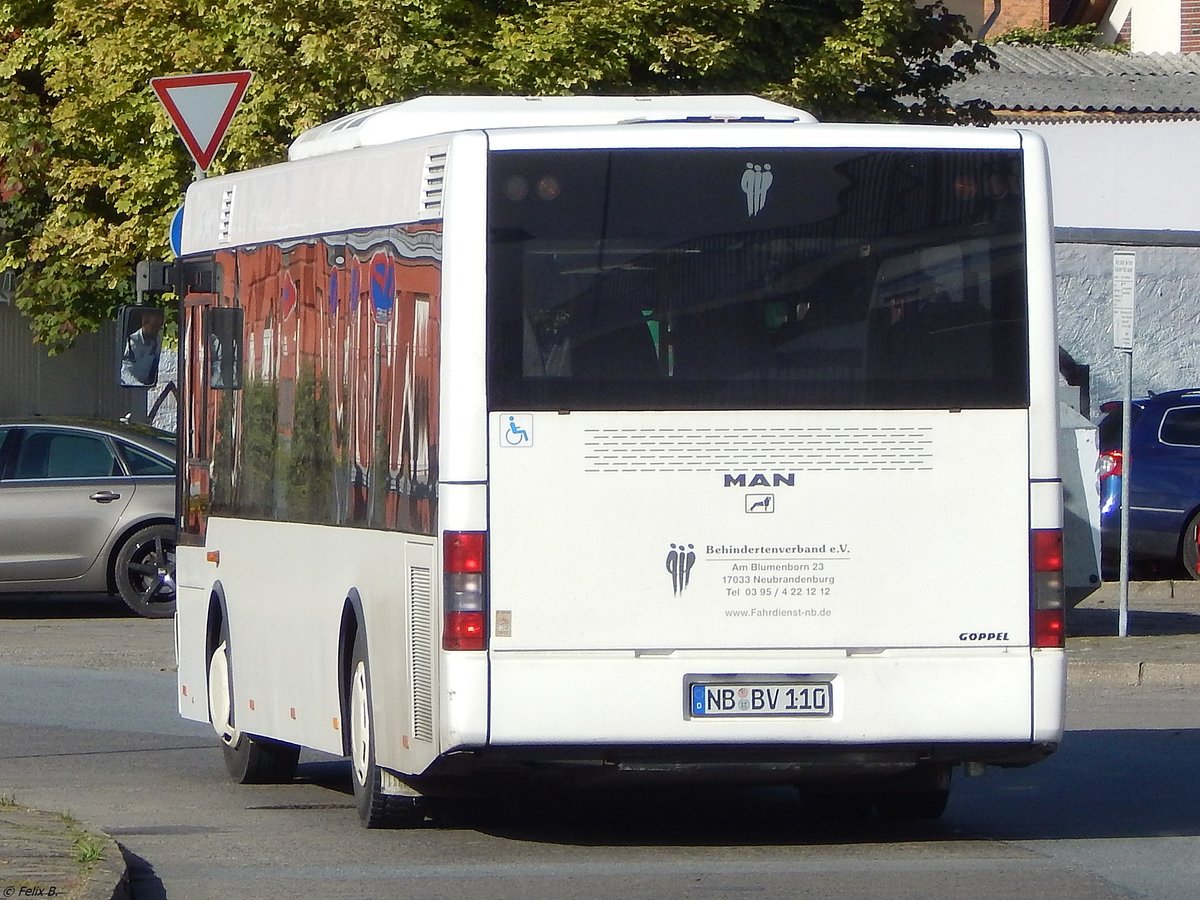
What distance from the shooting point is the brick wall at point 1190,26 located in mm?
46656

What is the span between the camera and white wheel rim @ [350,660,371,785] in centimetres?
902

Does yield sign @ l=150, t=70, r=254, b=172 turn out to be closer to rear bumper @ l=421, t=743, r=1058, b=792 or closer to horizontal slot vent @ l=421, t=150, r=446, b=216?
horizontal slot vent @ l=421, t=150, r=446, b=216

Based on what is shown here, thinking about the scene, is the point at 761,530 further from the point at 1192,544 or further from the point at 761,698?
the point at 1192,544

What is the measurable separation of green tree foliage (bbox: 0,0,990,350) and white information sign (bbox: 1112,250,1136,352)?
15.7 feet

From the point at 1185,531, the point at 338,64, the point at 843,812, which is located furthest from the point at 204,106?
the point at 1185,531

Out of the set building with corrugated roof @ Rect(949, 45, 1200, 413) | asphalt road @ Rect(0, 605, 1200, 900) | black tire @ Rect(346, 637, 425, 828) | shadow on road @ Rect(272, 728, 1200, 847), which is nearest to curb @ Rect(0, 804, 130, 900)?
asphalt road @ Rect(0, 605, 1200, 900)

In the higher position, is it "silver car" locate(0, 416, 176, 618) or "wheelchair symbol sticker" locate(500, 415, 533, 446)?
"wheelchair symbol sticker" locate(500, 415, 533, 446)

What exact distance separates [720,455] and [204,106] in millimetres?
7137

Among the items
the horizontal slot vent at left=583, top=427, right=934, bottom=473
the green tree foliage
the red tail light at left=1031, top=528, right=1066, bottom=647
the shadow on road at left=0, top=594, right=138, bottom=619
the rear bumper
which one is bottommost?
the shadow on road at left=0, top=594, right=138, bottom=619

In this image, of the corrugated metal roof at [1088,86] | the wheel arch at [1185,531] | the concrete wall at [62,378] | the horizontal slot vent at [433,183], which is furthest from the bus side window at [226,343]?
the corrugated metal roof at [1088,86]

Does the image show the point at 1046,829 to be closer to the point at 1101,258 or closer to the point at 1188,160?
the point at 1101,258

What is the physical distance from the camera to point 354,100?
19906mm

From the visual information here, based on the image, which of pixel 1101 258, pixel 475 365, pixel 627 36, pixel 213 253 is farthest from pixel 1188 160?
pixel 475 365

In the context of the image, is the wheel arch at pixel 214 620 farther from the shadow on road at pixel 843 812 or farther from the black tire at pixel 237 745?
the shadow on road at pixel 843 812
